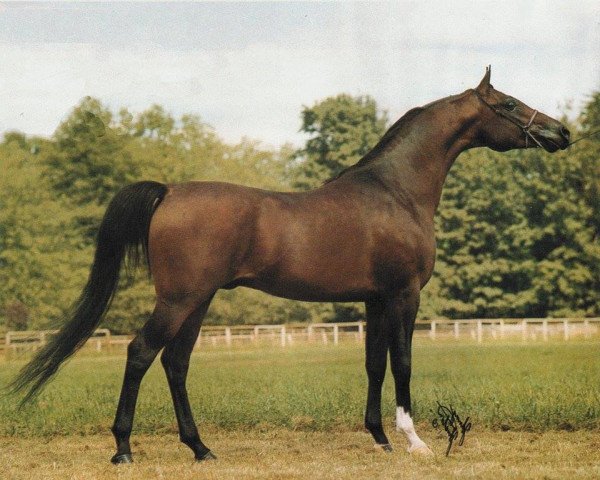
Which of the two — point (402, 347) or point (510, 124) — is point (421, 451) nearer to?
point (402, 347)

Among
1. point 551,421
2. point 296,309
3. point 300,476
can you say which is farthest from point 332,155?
point 300,476

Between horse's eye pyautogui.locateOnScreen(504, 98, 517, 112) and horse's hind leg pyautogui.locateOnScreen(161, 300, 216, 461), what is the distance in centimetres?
348

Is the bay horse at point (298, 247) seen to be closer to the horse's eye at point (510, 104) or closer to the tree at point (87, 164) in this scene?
the horse's eye at point (510, 104)

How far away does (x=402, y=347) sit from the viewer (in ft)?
24.7

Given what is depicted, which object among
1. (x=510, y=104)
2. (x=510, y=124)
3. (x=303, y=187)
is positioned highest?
(x=303, y=187)

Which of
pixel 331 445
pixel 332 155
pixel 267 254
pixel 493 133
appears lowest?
pixel 331 445

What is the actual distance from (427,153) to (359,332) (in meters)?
25.4

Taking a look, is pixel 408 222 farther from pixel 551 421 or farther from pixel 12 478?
pixel 12 478

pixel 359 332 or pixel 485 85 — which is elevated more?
pixel 485 85

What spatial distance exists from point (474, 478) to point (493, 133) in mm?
3489

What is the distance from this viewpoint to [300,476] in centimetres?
651

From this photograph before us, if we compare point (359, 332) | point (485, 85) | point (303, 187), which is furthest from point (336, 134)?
point (485, 85)

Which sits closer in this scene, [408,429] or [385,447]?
[408,429]
